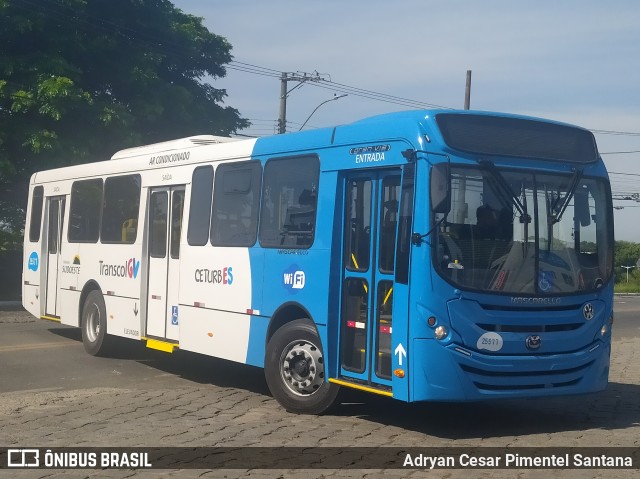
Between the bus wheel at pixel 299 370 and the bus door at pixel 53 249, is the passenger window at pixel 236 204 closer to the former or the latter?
the bus wheel at pixel 299 370

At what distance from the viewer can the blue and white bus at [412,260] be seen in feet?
28.5

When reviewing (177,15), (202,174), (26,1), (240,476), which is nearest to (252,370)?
(202,174)

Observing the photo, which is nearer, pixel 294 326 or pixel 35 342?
pixel 294 326

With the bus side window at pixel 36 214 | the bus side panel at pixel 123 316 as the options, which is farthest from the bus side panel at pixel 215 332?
the bus side window at pixel 36 214

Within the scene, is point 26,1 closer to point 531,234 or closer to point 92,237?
point 92,237

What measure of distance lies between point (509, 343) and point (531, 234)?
1096 mm

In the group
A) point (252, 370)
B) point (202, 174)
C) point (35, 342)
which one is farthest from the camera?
point (35, 342)

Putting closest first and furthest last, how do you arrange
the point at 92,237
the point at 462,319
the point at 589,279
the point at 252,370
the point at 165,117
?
the point at 462,319 < the point at 589,279 < the point at 252,370 < the point at 92,237 < the point at 165,117

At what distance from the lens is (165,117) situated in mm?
32531

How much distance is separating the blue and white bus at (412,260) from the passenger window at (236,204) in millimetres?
24

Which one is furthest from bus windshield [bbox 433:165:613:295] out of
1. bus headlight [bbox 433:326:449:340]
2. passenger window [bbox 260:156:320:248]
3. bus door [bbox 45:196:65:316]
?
bus door [bbox 45:196:65:316]

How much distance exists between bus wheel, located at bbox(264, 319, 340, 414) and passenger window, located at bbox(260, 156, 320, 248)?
3.14 ft

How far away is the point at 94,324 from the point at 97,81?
18.4 metres

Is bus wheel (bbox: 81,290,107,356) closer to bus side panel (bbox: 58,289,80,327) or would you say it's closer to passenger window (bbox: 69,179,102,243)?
bus side panel (bbox: 58,289,80,327)
